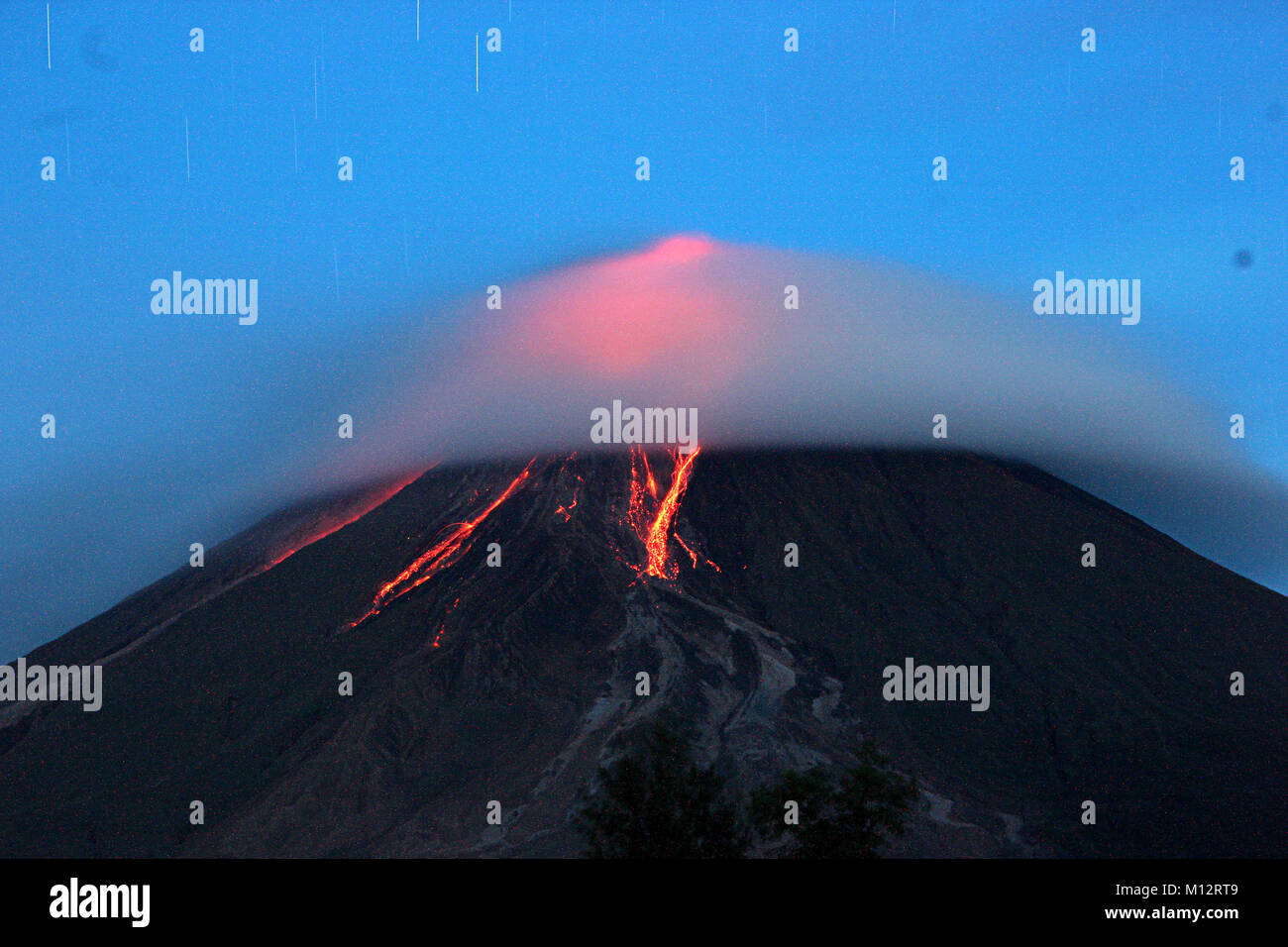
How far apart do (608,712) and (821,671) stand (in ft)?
67.6

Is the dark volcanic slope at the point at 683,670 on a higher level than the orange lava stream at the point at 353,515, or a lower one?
lower

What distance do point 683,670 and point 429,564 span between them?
118 ft

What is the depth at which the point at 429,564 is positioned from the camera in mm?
125250

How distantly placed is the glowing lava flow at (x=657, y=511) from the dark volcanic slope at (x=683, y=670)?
135 centimetres

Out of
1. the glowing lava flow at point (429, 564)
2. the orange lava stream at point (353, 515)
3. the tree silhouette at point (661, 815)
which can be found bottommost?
the tree silhouette at point (661, 815)

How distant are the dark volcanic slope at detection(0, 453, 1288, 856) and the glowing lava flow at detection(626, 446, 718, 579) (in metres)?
1.35

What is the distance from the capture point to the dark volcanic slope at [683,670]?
86.4m

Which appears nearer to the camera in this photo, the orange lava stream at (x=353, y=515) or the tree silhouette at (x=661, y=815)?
the tree silhouette at (x=661, y=815)
